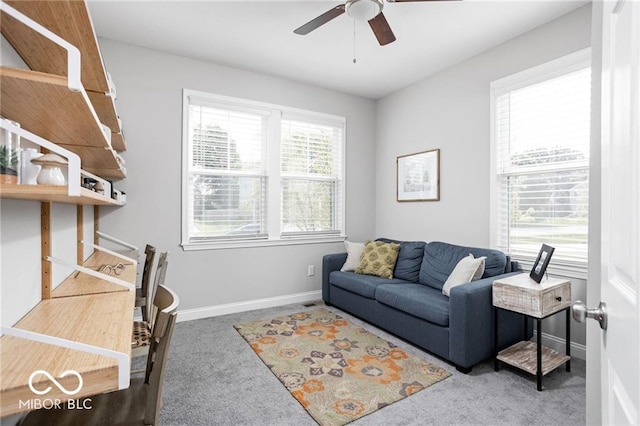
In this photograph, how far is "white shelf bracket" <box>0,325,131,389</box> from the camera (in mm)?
855

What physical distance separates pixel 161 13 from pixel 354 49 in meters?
1.78

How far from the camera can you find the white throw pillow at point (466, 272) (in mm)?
2764

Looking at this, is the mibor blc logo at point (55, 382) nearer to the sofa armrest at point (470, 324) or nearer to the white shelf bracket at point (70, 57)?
the white shelf bracket at point (70, 57)

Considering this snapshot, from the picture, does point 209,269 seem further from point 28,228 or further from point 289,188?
point 28,228

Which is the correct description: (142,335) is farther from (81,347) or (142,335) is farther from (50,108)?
(50,108)

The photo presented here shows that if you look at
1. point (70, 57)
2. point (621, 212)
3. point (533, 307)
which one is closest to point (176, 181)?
point (70, 57)

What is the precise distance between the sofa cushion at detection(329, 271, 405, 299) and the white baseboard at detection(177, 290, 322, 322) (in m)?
0.55

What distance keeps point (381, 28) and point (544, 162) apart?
1.87m

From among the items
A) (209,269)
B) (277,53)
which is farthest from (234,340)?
(277,53)

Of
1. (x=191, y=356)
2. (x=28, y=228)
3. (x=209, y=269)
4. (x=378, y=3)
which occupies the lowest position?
(x=191, y=356)

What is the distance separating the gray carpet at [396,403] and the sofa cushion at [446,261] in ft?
2.54

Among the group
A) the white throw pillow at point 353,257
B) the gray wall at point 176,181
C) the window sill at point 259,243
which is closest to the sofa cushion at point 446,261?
the white throw pillow at point 353,257

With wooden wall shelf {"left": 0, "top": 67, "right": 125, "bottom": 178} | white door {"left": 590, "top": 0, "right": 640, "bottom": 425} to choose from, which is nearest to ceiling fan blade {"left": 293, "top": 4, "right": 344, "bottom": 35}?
wooden wall shelf {"left": 0, "top": 67, "right": 125, "bottom": 178}

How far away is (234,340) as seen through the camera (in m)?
3.02
